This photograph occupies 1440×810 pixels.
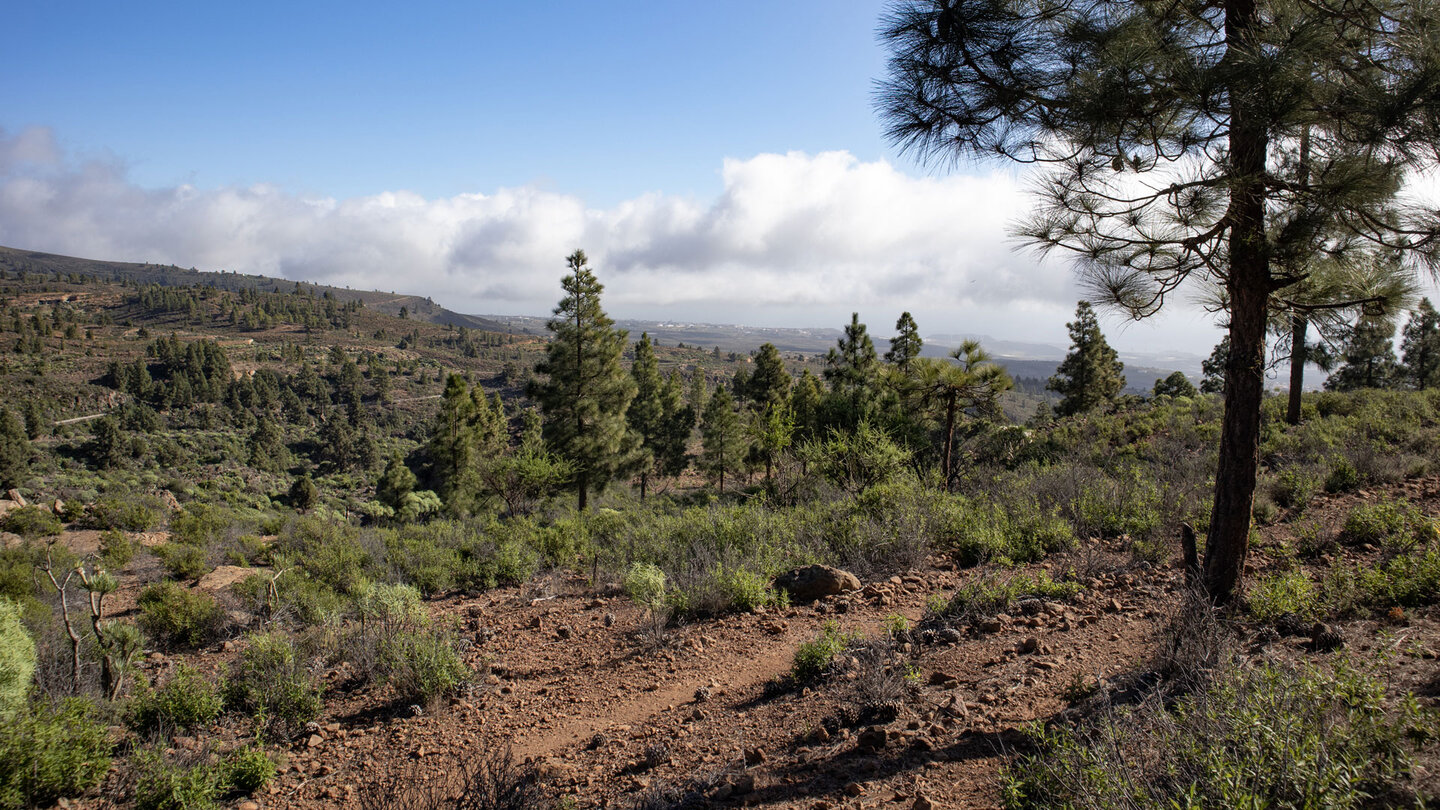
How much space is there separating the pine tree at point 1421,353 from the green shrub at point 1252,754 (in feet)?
109

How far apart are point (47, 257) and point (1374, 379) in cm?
26760

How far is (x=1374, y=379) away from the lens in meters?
24.5

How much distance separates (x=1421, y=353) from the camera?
2475 centimetres

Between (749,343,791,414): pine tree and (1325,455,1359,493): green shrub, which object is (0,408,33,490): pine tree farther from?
(1325,455,1359,493): green shrub

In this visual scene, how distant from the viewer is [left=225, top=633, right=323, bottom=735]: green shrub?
415 cm

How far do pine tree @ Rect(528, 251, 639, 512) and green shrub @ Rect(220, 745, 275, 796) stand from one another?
16.7 metres

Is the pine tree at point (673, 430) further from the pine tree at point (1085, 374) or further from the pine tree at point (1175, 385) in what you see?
the pine tree at point (1175, 385)

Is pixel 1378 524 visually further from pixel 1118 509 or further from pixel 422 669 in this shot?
pixel 422 669

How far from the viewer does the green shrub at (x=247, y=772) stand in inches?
134

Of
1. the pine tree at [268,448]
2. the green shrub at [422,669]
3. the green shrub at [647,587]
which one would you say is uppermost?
the green shrub at [647,587]

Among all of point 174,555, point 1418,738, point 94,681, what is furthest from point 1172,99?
point 174,555

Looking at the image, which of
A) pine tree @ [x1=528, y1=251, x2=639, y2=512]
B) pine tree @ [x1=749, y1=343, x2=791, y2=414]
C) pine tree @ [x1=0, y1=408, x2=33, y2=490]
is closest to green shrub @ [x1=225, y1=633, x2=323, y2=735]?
pine tree @ [x1=528, y1=251, x2=639, y2=512]

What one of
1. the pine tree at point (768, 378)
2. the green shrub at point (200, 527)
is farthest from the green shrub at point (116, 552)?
the pine tree at point (768, 378)

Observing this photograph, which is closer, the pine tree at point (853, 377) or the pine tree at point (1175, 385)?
the pine tree at point (853, 377)
